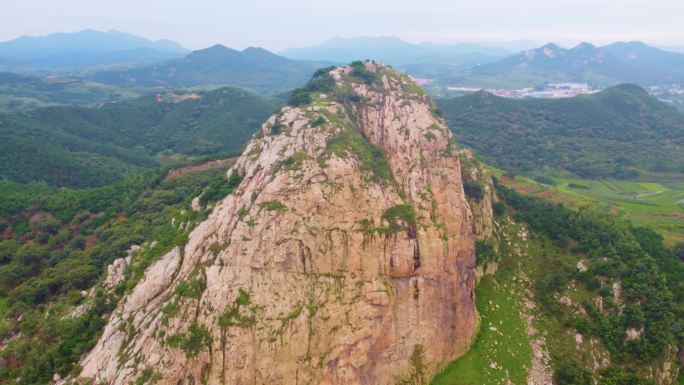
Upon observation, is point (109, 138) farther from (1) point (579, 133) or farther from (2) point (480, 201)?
(1) point (579, 133)

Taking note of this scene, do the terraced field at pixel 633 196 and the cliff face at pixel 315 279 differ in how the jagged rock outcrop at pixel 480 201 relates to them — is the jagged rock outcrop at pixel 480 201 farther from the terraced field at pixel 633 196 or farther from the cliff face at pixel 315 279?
the terraced field at pixel 633 196

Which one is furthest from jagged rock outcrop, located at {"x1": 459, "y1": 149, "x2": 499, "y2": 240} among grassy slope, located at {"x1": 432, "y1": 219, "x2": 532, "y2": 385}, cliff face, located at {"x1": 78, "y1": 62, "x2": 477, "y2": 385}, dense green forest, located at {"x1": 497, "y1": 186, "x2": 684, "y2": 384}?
dense green forest, located at {"x1": 497, "y1": 186, "x2": 684, "y2": 384}

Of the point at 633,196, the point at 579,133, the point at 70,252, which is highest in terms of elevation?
the point at 579,133

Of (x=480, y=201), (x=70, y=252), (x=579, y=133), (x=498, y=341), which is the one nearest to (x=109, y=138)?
(x=70, y=252)

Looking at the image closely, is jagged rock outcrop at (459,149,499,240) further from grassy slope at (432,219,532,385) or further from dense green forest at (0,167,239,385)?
dense green forest at (0,167,239,385)

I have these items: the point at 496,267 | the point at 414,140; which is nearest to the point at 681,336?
the point at 496,267

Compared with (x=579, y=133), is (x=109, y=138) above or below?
below
